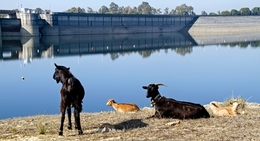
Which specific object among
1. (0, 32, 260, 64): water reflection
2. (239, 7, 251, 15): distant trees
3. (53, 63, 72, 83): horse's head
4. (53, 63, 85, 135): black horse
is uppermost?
(239, 7, 251, 15): distant trees

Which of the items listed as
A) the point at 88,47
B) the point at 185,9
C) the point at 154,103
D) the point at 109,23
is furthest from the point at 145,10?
the point at 154,103

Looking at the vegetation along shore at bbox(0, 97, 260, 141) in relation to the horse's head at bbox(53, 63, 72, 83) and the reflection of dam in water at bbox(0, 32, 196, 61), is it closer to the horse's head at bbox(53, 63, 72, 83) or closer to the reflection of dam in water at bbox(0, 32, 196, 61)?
the horse's head at bbox(53, 63, 72, 83)

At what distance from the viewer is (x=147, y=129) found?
23.3 ft

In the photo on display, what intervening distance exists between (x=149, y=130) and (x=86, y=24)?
8834 centimetres

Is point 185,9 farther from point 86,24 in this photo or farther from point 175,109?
point 175,109

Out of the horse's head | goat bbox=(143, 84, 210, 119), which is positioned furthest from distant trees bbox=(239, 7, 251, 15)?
the horse's head

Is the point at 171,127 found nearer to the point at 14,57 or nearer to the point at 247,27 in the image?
the point at 14,57

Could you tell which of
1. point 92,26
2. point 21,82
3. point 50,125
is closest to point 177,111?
point 50,125

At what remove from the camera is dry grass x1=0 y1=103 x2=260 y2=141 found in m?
6.41

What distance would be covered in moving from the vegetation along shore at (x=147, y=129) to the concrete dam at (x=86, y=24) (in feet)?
232

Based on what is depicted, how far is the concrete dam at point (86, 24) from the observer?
78500mm

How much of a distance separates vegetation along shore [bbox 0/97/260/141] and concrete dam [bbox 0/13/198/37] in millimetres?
70720

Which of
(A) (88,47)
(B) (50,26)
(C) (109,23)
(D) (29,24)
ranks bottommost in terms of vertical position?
(A) (88,47)

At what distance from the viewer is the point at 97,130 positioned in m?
7.36
